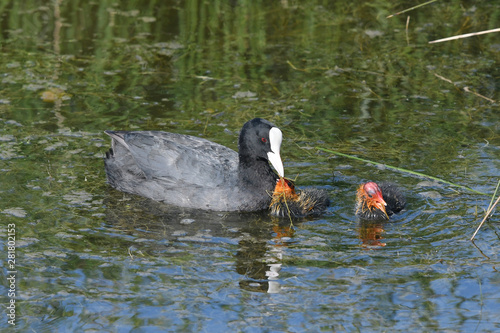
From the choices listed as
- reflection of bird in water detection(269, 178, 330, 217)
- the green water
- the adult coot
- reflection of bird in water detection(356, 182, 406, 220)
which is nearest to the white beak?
the adult coot

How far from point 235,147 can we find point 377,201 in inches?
70.0

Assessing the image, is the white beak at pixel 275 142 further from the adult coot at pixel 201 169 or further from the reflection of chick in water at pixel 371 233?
the reflection of chick in water at pixel 371 233

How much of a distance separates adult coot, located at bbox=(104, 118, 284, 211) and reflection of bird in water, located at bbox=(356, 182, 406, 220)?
0.63 metres

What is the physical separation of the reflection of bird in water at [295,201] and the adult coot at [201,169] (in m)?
0.14

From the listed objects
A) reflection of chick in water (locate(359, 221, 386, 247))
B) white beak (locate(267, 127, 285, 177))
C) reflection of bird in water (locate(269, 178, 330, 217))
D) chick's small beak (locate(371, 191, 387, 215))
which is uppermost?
white beak (locate(267, 127, 285, 177))

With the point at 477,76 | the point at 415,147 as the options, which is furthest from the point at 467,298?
the point at 477,76


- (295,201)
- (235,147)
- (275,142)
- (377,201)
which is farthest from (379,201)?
(235,147)

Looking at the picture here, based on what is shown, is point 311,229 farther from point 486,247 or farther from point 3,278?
point 3,278

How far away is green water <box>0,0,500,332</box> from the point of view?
14.0 feet

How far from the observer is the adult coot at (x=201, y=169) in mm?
5672

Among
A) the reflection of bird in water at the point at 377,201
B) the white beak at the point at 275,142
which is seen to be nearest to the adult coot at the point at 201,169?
the white beak at the point at 275,142

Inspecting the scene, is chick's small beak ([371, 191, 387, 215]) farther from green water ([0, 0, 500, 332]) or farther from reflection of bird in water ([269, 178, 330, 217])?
reflection of bird in water ([269, 178, 330, 217])

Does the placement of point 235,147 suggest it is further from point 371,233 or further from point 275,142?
point 371,233

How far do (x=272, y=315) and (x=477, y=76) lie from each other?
4.68 meters
